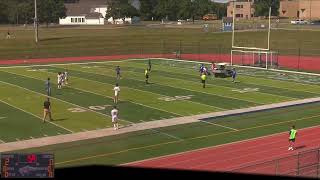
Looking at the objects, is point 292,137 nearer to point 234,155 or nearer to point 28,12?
point 234,155

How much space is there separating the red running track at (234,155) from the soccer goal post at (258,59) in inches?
1252

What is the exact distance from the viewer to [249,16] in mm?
186000

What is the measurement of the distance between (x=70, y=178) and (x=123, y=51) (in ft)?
194

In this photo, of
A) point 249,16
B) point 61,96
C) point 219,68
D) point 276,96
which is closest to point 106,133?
point 61,96

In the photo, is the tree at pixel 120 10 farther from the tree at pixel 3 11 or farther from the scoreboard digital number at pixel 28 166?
the scoreboard digital number at pixel 28 166

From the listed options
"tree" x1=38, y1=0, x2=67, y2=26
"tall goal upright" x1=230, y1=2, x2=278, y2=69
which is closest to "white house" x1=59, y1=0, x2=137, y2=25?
"tree" x1=38, y1=0, x2=67, y2=26

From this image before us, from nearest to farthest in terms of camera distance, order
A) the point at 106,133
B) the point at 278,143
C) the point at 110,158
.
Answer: the point at 110,158 → the point at 278,143 → the point at 106,133

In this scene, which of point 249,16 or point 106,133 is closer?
point 106,133

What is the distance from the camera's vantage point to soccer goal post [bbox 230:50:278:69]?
5681 centimetres

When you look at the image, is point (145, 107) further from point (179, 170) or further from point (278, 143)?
point (179, 170)

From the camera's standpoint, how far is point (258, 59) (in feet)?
198

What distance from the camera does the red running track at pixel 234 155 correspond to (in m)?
20.1

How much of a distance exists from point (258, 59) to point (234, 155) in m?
40.2

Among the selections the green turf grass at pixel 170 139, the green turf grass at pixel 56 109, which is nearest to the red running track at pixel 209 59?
the green turf grass at pixel 56 109
